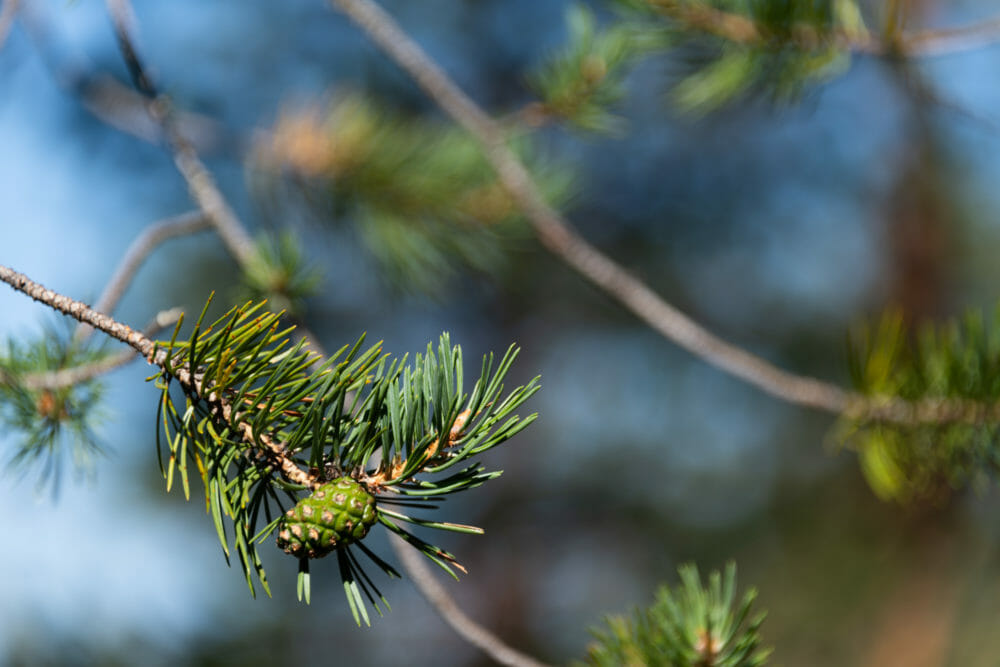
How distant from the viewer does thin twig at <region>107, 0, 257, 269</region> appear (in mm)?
572

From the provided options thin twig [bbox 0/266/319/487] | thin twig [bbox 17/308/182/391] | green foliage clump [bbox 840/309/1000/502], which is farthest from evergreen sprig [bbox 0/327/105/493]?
green foliage clump [bbox 840/309/1000/502]

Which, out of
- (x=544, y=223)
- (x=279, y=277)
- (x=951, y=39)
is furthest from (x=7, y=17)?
(x=951, y=39)

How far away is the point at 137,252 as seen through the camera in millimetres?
515

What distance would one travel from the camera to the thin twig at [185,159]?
572 mm

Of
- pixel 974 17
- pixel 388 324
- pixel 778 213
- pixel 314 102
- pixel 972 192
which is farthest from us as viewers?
pixel 972 192

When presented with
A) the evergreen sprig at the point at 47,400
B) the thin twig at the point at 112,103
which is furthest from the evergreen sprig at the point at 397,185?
the evergreen sprig at the point at 47,400

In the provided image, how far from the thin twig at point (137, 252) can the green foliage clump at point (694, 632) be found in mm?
349

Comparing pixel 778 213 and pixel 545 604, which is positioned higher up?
pixel 778 213

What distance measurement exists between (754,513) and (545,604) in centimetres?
94

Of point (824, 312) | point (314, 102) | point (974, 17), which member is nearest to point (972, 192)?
point (974, 17)

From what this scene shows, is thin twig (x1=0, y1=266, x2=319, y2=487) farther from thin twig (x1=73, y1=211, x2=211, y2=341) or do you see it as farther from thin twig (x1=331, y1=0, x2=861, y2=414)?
thin twig (x1=331, y1=0, x2=861, y2=414)

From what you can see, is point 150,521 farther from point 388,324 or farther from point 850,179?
point 850,179

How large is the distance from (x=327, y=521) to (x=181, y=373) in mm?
77

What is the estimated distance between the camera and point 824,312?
9.14ft
